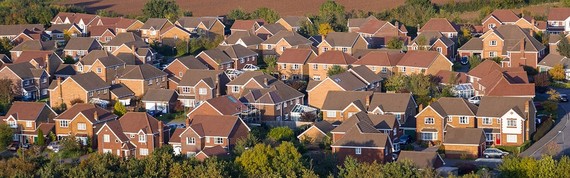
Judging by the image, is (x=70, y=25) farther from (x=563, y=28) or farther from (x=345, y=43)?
(x=563, y=28)

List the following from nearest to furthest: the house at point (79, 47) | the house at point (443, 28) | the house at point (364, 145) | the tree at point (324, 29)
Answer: the house at point (364, 145) < the house at point (79, 47) < the house at point (443, 28) < the tree at point (324, 29)

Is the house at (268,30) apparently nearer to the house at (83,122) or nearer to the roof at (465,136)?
the house at (83,122)

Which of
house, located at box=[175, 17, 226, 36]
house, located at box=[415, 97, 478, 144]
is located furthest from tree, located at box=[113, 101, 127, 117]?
house, located at box=[175, 17, 226, 36]

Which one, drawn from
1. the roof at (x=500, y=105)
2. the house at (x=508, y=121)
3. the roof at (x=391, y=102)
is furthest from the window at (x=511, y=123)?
the roof at (x=391, y=102)

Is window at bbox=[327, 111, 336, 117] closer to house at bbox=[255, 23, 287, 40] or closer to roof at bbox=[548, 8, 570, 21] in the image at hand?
house at bbox=[255, 23, 287, 40]

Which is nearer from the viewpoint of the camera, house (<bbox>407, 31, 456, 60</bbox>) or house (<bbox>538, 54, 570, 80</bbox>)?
house (<bbox>538, 54, 570, 80</bbox>)

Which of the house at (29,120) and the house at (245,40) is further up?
the house at (245,40)
